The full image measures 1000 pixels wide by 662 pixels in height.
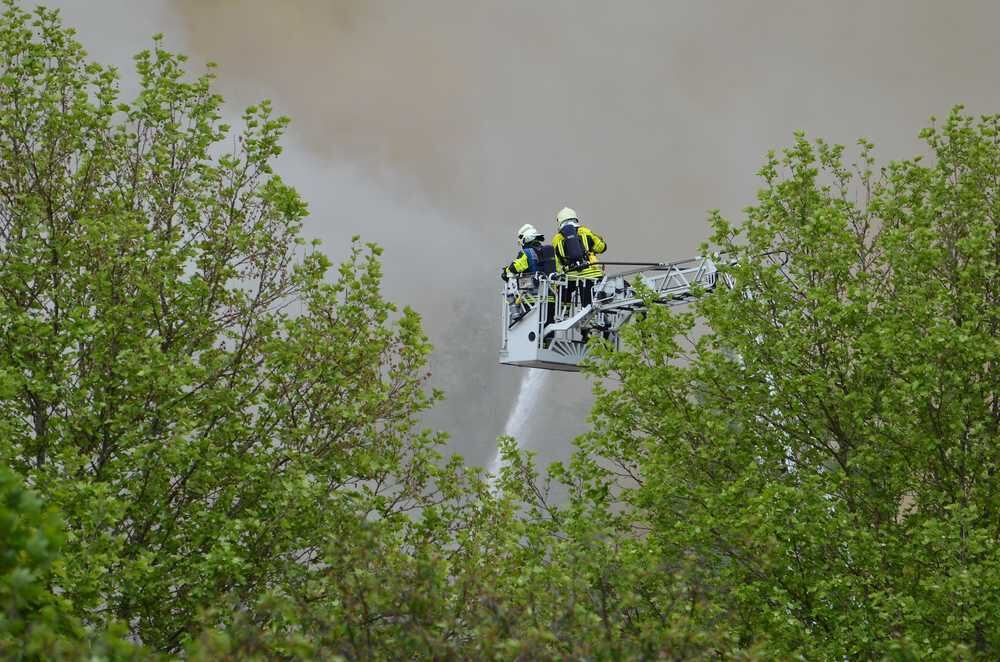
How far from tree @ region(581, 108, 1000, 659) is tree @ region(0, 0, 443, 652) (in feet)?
14.5

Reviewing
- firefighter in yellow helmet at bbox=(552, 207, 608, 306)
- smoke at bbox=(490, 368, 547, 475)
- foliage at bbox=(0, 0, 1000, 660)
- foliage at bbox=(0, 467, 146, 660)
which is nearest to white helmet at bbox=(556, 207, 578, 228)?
firefighter in yellow helmet at bbox=(552, 207, 608, 306)

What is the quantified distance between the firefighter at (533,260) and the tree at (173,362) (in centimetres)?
904

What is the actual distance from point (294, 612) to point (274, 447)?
7.45 meters

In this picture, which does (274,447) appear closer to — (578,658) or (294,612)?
(294,612)

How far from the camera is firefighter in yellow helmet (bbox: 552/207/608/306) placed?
80.5 feet

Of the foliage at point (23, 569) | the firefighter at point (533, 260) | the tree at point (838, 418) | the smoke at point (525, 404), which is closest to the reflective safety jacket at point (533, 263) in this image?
the firefighter at point (533, 260)

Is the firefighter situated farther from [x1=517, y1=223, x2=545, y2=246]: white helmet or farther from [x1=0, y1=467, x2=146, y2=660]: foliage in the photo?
[x1=0, y1=467, x2=146, y2=660]: foliage

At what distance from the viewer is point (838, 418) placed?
1741 centimetres

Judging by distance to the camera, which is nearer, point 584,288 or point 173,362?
point 173,362

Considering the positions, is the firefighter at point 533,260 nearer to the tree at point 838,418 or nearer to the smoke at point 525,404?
the tree at point 838,418

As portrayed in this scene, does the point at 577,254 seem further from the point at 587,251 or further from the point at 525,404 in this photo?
the point at 525,404

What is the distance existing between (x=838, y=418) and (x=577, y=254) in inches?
342

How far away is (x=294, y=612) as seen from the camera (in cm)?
790

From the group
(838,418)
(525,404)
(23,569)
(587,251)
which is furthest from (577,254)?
(525,404)
